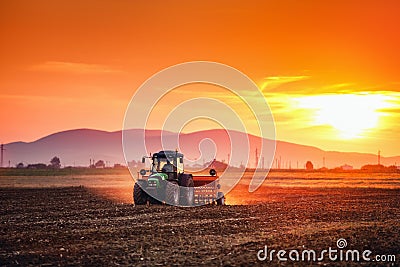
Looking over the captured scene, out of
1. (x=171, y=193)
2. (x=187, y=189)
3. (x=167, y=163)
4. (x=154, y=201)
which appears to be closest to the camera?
(x=171, y=193)

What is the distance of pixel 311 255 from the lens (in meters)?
19.2

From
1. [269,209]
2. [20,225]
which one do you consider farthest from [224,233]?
[269,209]

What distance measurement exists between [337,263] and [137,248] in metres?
6.52

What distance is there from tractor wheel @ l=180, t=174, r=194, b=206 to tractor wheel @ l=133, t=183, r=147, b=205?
2.27 metres

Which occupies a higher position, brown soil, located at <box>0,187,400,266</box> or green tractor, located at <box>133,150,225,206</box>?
green tractor, located at <box>133,150,225,206</box>

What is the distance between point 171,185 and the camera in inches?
1404

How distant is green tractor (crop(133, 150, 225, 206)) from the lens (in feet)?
117

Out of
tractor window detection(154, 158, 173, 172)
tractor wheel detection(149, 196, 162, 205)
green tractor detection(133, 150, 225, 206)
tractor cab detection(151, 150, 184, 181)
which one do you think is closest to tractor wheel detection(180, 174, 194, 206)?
green tractor detection(133, 150, 225, 206)

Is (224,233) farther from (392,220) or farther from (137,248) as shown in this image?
(392,220)

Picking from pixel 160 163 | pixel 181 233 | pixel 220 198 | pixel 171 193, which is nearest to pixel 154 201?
pixel 171 193

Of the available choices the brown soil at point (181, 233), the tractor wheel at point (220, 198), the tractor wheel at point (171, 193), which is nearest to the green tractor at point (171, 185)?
the tractor wheel at point (171, 193)

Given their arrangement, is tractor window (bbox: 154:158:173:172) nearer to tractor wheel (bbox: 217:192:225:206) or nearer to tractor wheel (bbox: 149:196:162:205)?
tractor wheel (bbox: 149:196:162:205)

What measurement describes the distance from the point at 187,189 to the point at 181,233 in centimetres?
1239

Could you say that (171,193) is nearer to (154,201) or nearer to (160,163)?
(154,201)
